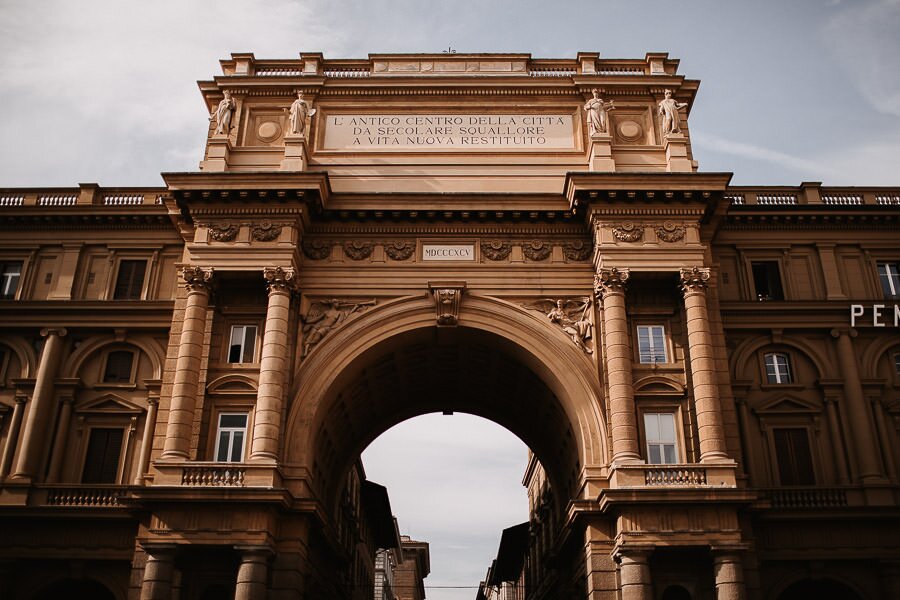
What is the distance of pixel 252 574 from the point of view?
26.9 meters

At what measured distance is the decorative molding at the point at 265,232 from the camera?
32312mm

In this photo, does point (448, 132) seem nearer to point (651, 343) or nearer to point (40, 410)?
point (651, 343)

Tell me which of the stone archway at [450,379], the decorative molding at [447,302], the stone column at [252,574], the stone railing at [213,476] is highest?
the decorative molding at [447,302]

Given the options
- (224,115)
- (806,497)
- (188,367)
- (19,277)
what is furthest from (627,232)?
(19,277)

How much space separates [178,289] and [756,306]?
74.2ft

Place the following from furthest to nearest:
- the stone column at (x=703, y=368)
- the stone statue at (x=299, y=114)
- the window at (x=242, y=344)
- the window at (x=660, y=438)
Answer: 1. the stone statue at (x=299, y=114)
2. the window at (x=242, y=344)
3. the window at (x=660, y=438)
4. the stone column at (x=703, y=368)

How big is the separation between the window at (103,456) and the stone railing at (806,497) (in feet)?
78.5

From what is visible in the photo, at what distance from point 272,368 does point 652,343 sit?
1381 centimetres

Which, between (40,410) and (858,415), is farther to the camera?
(40,410)

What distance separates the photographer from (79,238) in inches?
1436

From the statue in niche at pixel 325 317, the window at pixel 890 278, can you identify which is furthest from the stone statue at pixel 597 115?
the window at pixel 890 278

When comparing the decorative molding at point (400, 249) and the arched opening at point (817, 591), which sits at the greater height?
the decorative molding at point (400, 249)

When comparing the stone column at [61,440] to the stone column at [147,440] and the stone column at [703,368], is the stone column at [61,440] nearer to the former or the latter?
the stone column at [147,440]

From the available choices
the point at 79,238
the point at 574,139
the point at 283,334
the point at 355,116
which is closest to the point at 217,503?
the point at 283,334
